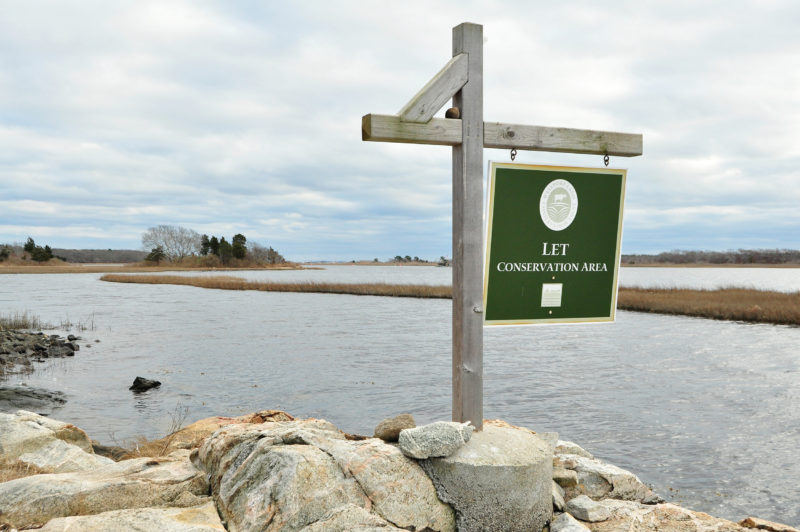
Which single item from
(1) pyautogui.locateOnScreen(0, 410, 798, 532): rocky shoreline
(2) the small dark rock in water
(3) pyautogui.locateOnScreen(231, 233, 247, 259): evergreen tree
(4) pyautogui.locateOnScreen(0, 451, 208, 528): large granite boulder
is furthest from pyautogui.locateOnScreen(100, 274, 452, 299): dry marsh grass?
(3) pyautogui.locateOnScreen(231, 233, 247, 259): evergreen tree

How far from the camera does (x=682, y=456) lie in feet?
40.9

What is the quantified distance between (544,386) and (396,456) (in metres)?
15.4

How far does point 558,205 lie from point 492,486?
3.05 metres

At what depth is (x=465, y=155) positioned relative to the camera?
19.7 feet

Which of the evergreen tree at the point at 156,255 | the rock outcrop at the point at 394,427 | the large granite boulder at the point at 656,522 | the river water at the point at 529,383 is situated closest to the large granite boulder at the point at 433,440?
the rock outcrop at the point at 394,427

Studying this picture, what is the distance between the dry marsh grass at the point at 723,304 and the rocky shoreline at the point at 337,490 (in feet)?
117

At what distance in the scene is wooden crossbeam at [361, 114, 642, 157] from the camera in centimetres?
577

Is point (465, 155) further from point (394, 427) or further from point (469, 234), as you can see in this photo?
point (394, 427)

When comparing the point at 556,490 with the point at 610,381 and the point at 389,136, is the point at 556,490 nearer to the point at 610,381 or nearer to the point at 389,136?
the point at 389,136

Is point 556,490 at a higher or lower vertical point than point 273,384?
higher

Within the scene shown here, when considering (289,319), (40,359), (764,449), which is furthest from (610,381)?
(289,319)

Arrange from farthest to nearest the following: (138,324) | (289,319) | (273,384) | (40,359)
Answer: (289,319) → (138,324) → (40,359) → (273,384)

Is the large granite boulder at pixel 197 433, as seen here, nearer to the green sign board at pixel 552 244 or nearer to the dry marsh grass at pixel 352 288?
the green sign board at pixel 552 244

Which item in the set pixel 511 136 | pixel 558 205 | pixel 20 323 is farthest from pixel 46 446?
pixel 20 323
